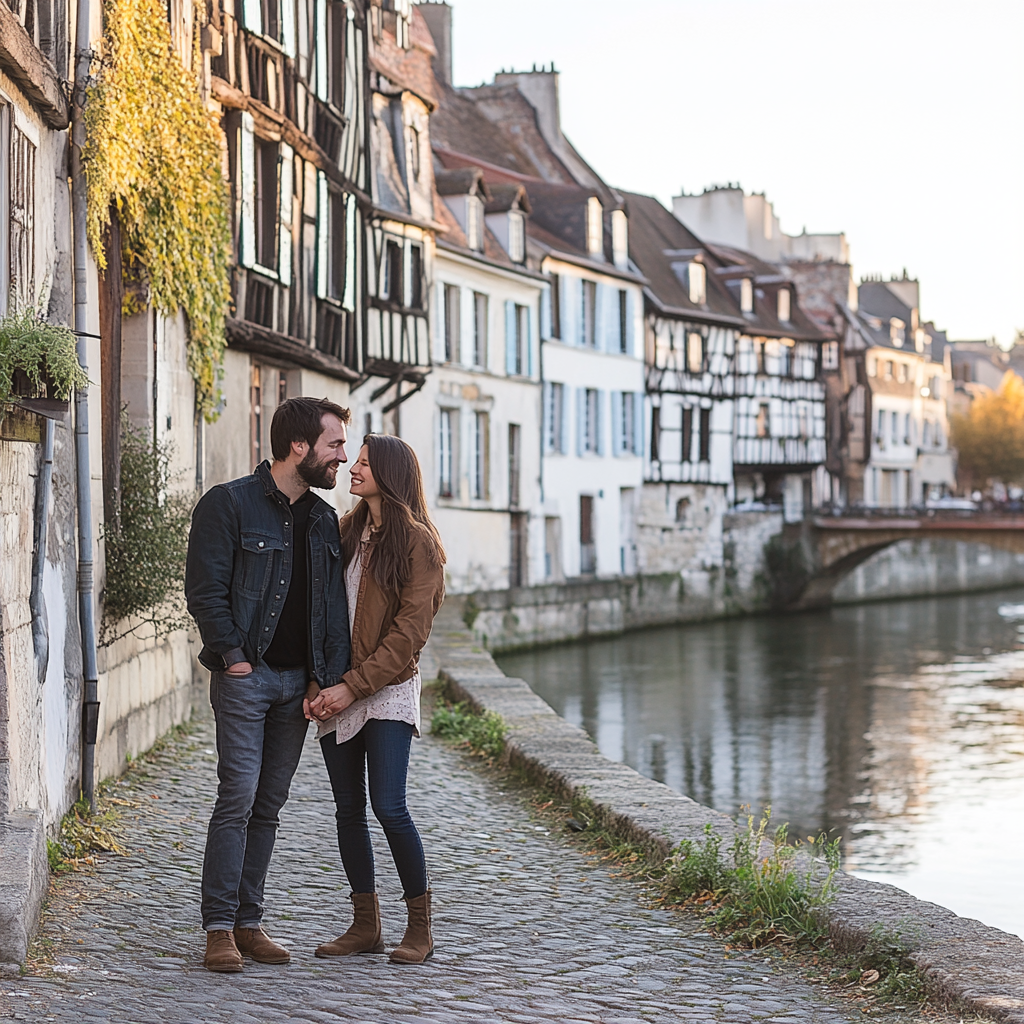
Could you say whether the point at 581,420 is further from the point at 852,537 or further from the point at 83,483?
the point at 83,483

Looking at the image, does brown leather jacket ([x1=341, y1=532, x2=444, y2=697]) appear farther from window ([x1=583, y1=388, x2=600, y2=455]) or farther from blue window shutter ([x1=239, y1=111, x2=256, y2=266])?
window ([x1=583, y1=388, x2=600, y2=455])

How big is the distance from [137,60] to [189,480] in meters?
3.05

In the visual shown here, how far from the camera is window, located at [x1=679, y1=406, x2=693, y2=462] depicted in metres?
37.2

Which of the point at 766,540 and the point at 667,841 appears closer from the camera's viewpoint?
the point at 667,841

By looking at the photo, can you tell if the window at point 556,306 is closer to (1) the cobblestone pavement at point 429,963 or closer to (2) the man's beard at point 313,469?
(1) the cobblestone pavement at point 429,963

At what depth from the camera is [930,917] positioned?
4578 millimetres

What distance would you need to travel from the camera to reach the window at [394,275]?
69.5 ft

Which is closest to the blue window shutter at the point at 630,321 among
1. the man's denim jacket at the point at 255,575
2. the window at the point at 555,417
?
the window at the point at 555,417

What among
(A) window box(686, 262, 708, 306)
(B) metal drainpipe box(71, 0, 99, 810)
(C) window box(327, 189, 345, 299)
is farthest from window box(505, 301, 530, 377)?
(B) metal drainpipe box(71, 0, 99, 810)

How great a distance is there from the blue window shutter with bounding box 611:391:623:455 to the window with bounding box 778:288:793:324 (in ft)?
35.3

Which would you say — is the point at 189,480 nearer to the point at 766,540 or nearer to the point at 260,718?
the point at 260,718

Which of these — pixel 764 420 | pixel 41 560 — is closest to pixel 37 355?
pixel 41 560

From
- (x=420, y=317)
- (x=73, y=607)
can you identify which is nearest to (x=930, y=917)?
(x=73, y=607)

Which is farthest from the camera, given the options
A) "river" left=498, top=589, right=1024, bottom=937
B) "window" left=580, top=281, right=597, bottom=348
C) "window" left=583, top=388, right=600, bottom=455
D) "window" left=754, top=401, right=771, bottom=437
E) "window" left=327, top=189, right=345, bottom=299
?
"window" left=754, top=401, right=771, bottom=437
